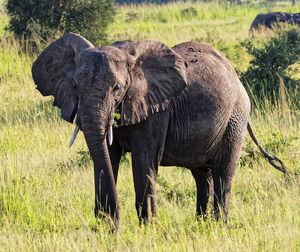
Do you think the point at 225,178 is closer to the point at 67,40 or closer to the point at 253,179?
the point at 253,179

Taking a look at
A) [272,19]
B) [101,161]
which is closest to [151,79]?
[101,161]

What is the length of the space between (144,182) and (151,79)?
795 mm

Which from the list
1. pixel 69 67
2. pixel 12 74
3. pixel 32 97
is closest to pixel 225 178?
pixel 69 67

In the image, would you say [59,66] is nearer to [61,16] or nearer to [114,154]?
[114,154]

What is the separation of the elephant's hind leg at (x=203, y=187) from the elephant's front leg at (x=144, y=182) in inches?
38.5

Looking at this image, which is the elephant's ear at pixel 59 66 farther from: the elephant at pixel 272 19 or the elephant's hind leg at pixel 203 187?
the elephant at pixel 272 19

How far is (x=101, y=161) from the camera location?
4.57 m

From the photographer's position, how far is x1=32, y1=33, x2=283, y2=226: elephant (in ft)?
15.0

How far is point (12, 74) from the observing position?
1206cm

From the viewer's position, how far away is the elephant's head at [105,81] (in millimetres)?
4484

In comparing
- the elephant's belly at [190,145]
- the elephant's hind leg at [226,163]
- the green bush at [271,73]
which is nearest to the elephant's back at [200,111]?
the elephant's belly at [190,145]

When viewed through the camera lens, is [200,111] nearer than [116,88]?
No

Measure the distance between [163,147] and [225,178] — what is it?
3.00 feet

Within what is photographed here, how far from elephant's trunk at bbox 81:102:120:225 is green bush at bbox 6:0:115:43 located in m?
9.44
